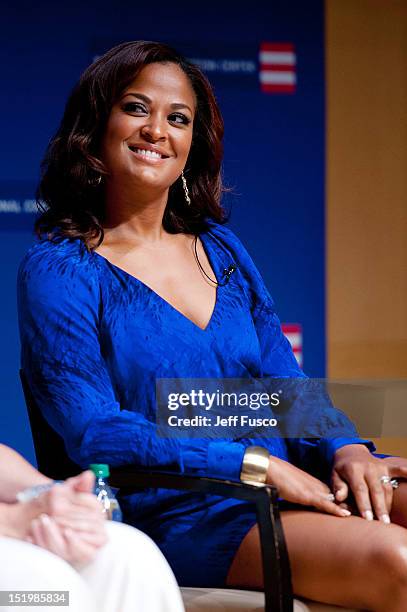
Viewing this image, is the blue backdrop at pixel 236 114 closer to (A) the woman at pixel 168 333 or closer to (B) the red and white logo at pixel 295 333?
(B) the red and white logo at pixel 295 333

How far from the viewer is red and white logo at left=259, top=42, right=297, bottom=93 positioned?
452cm

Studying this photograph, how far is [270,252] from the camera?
4664mm

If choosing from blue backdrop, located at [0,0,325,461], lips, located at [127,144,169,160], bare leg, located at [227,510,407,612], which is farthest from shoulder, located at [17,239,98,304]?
blue backdrop, located at [0,0,325,461]

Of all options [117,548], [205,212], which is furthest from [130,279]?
[117,548]

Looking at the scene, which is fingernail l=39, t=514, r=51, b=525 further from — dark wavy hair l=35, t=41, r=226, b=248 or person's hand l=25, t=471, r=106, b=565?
dark wavy hair l=35, t=41, r=226, b=248

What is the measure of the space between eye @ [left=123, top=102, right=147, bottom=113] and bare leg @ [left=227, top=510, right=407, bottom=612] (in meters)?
1.02

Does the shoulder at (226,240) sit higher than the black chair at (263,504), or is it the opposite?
the shoulder at (226,240)

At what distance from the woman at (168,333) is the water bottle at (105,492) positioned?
3.5 inches

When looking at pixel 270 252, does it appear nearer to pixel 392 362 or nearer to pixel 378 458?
pixel 392 362

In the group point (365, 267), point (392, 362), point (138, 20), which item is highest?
point (138, 20)

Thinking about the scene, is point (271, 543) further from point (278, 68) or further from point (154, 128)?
point (278, 68)

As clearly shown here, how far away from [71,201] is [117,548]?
3.64ft

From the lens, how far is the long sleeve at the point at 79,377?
7.55ft

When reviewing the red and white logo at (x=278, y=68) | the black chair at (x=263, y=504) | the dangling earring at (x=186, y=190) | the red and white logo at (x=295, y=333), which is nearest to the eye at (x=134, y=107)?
the dangling earring at (x=186, y=190)
